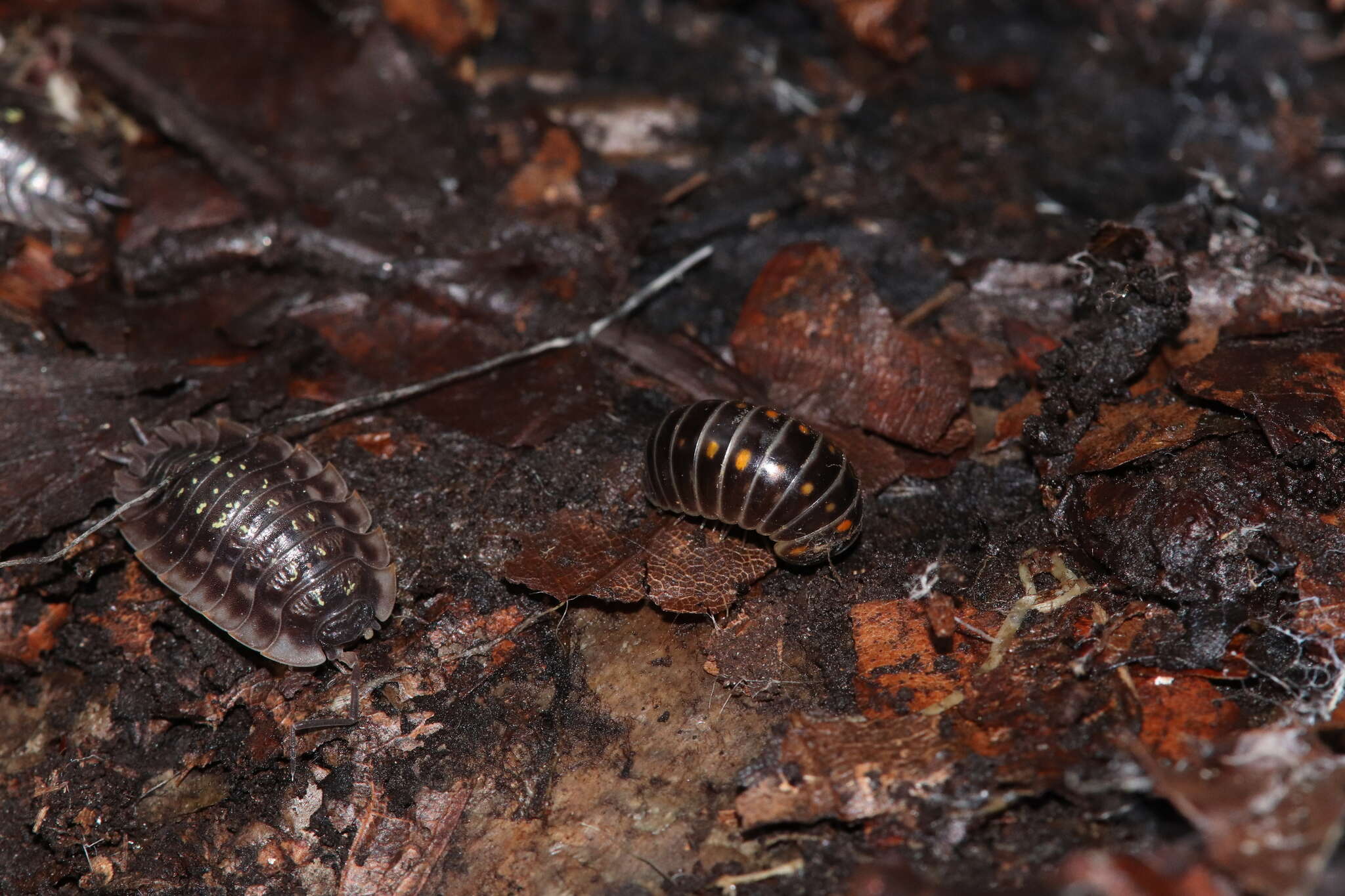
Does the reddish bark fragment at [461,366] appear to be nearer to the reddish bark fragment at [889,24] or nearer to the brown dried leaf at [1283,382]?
the brown dried leaf at [1283,382]

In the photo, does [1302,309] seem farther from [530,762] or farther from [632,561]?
[530,762]

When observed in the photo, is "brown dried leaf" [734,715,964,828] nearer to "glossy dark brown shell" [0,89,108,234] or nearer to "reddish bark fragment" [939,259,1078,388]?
"reddish bark fragment" [939,259,1078,388]

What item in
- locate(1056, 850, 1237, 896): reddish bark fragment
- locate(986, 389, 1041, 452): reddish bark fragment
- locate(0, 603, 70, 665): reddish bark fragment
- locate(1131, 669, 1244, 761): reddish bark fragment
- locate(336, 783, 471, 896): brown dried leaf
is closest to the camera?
locate(1056, 850, 1237, 896): reddish bark fragment

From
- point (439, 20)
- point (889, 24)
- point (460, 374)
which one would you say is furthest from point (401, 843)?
point (889, 24)

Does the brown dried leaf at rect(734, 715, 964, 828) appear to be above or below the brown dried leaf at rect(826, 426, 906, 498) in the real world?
below

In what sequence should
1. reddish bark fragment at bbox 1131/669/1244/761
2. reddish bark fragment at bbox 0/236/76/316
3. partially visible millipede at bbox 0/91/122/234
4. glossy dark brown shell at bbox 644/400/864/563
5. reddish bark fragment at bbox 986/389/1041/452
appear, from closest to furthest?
reddish bark fragment at bbox 1131/669/1244/761
glossy dark brown shell at bbox 644/400/864/563
reddish bark fragment at bbox 986/389/1041/452
reddish bark fragment at bbox 0/236/76/316
partially visible millipede at bbox 0/91/122/234

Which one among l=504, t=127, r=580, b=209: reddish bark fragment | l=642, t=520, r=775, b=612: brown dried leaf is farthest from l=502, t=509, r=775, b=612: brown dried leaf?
l=504, t=127, r=580, b=209: reddish bark fragment

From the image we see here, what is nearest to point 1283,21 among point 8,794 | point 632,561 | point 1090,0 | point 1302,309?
point 1090,0
